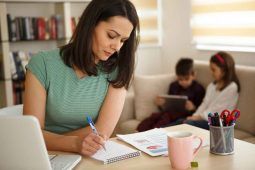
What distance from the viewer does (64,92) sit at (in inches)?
61.8

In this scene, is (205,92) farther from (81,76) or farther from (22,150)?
(22,150)

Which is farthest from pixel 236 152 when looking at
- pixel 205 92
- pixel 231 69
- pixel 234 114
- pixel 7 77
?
pixel 7 77

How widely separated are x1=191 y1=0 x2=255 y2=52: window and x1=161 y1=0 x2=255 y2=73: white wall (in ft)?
0.32

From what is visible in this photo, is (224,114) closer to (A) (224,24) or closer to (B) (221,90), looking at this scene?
(B) (221,90)

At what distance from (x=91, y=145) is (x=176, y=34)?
3.20m

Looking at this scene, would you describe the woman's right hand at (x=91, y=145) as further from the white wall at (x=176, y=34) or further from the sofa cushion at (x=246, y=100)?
the white wall at (x=176, y=34)

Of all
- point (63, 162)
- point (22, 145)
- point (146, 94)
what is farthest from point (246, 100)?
point (22, 145)

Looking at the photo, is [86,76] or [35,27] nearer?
[86,76]

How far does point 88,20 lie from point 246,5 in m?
2.31

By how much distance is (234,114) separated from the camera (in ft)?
4.54

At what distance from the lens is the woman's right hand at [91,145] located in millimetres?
1334

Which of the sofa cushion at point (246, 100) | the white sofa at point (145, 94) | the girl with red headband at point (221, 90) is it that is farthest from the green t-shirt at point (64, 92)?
the white sofa at point (145, 94)

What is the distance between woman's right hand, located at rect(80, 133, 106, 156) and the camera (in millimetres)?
1334

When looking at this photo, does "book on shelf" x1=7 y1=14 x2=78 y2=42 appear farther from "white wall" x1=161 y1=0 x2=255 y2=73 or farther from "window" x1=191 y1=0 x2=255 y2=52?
"window" x1=191 y1=0 x2=255 y2=52
